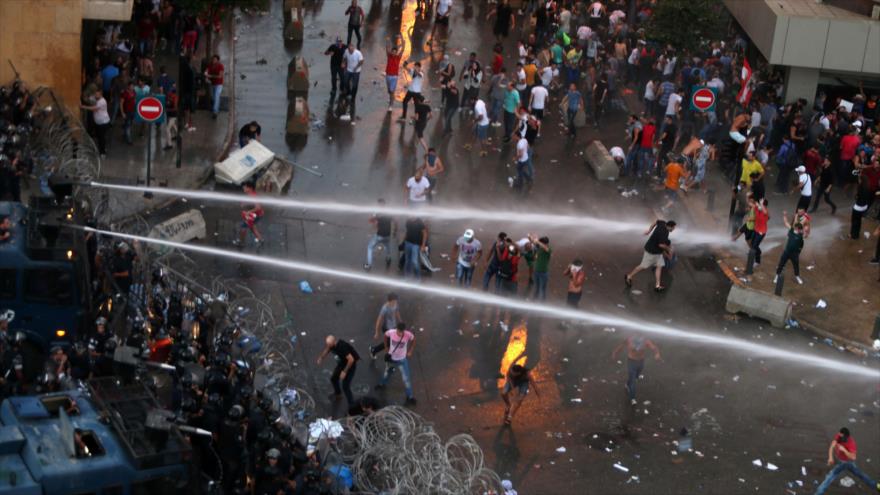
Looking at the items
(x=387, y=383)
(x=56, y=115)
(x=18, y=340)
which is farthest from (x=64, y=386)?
(x=56, y=115)

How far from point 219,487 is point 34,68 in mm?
15228

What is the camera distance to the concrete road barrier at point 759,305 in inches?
971

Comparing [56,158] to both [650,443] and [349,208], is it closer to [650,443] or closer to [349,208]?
[349,208]

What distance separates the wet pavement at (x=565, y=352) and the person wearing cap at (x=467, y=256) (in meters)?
0.42

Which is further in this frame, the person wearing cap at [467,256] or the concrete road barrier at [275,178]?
the concrete road barrier at [275,178]

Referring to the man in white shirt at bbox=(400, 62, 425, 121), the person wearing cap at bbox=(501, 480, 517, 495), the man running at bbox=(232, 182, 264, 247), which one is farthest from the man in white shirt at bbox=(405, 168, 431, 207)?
the person wearing cap at bbox=(501, 480, 517, 495)

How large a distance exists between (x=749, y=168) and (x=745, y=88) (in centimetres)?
494

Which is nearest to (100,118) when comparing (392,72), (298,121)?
(298,121)

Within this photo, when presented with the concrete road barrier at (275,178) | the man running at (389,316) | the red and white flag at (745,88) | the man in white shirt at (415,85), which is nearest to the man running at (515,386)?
the man running at (389,316)

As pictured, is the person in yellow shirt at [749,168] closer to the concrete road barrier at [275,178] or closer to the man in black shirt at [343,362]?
the concrete road barrier at [275,178]

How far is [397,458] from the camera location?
16484 millimetres

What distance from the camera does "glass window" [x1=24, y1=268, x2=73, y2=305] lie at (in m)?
18.7

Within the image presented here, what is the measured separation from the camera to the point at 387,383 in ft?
70.6

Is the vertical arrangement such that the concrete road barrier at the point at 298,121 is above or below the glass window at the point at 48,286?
above
